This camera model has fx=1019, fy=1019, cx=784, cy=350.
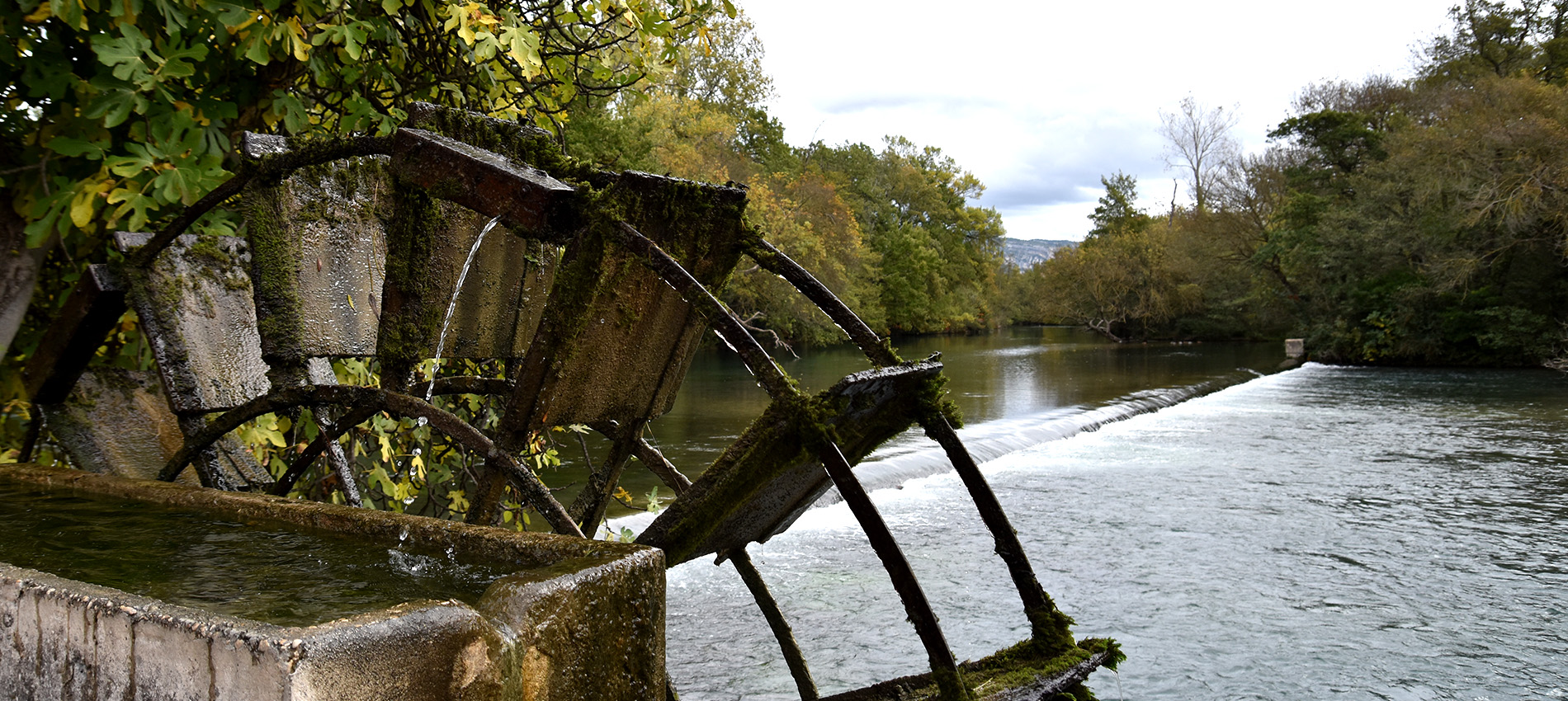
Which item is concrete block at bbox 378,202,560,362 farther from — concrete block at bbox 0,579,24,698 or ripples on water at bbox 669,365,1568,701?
ripples on water at bbox 669,365,1568,701

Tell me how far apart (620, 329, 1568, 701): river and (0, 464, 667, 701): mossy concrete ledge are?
3588mm

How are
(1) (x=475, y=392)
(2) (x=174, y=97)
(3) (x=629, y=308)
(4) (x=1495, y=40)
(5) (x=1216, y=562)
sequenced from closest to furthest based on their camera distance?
1. (3) (x=629, y=308)
2. (2) (x=174, y=97)
3. (1) (x=475, y=392)
4. (5) (x=1216, y=562)
5. (4) (x=1495, y=40)

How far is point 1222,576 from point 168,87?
310 inches

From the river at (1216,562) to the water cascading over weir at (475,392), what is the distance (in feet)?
7.94

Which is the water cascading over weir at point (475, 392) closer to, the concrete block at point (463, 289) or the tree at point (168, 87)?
the concrete block at point (463, 289)

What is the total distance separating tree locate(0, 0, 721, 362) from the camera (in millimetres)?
3977

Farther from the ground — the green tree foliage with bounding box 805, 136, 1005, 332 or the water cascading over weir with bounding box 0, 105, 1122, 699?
the green tree foliage with bounding box 805, 136, 1005, 332

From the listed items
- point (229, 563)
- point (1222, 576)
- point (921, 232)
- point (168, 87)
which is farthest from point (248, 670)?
point (921, 232)

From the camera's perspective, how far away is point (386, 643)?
1845mm

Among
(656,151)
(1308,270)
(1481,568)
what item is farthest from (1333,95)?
(1481,568)

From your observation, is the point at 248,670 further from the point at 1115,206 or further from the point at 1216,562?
the point at 1115,206

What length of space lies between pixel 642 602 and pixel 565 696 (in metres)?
0.26

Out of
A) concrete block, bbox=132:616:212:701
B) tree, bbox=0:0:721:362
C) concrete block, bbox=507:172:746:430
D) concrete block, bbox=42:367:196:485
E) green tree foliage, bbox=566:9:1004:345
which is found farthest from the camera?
green tree foliage, bbox=566:9:1004:345

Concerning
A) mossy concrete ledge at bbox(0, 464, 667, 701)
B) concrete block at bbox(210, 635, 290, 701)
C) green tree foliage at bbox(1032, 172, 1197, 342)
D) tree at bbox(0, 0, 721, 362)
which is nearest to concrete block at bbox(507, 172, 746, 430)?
mossy concrete ledge at bbox(0, 464, 667, 701)
